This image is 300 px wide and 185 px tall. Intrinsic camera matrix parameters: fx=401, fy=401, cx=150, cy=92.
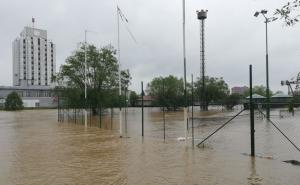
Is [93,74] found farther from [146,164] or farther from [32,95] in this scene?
[32,95]

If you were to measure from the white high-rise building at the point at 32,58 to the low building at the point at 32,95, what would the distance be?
892 centimetres

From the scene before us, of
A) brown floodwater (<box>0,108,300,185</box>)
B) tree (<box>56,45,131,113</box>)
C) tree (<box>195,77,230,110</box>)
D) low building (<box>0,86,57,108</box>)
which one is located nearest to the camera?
brown floodwater (<box>0,108,300,185</box>)

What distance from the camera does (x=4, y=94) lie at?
152 metres

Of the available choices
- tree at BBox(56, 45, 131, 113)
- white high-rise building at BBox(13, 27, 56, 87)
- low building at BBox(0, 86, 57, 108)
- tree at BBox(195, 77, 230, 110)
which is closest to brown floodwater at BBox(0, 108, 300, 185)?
tree at BBox(56, 45, 131, 113)

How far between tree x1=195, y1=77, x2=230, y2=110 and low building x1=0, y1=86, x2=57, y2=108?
78.4m

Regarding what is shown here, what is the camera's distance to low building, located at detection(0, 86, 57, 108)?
151000mm

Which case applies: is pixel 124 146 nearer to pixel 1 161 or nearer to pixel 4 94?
pixel 1 161

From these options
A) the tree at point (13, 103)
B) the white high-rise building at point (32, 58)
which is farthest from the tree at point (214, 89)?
the white high-rise building at point (32, 58)

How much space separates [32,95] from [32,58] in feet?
74.4

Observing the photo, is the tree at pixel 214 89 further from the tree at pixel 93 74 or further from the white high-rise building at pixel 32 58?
the white high-rise building at pixel 32 58

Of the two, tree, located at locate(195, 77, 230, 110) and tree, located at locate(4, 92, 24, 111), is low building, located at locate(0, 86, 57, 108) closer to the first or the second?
tree, located at locate(4, 92, 24, 111)

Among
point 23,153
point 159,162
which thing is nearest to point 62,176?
point 159,162

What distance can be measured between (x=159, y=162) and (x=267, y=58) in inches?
991

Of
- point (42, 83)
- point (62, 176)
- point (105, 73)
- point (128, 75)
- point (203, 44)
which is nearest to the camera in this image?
point (62, 176)
